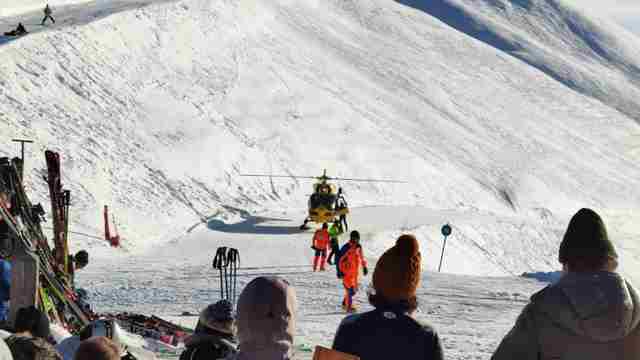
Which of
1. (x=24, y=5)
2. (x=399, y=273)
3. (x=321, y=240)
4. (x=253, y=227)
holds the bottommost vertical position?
(x=399, y=273)

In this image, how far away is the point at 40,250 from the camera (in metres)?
11.6

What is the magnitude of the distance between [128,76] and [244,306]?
133ft

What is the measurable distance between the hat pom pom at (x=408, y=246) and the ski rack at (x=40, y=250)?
5.94 meters

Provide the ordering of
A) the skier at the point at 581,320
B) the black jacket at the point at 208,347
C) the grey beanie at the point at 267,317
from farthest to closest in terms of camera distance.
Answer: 1. the black jacket at the point at 208,347
2. the skier at the point at 581,320
3. the grey beanie at the point at 267,317

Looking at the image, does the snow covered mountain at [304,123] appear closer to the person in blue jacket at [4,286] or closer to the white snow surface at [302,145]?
the white snow surface at [302,145]

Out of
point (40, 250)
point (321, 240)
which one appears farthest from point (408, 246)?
point (321, 240)

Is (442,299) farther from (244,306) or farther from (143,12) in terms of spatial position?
(143,12)

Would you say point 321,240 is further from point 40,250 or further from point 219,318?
point 219,318

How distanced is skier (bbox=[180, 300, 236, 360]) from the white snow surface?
8543mm

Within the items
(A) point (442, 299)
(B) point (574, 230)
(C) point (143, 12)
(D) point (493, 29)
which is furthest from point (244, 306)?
(D) point (493, 29)

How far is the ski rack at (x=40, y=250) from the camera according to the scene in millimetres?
10508

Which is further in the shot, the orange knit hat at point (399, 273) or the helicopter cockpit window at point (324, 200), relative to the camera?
the helicopter cockpit window at point (324, 200)

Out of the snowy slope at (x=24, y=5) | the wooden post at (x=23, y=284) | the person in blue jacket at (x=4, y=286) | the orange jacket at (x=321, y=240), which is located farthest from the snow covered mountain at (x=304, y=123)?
the wooden post at (x=23, y=284)

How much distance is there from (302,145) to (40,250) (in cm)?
3560
